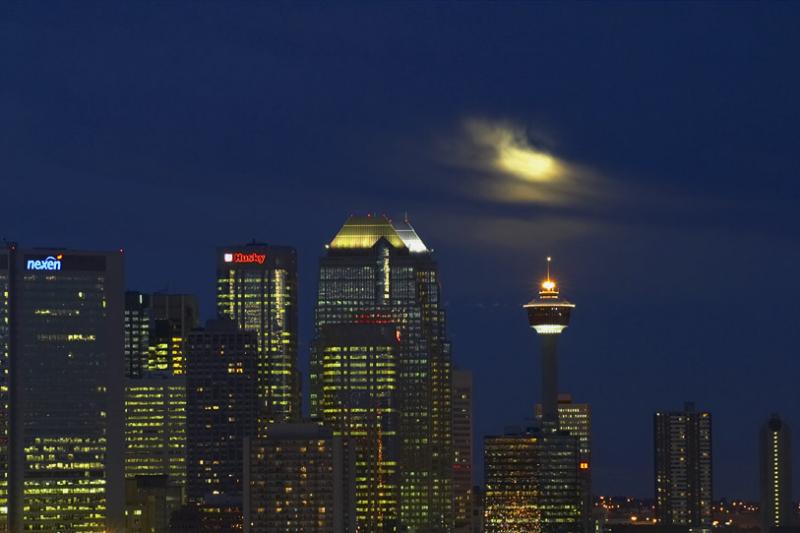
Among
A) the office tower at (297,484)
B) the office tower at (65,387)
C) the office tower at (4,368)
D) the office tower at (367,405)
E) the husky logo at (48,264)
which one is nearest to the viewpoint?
the office tower at (297,484)

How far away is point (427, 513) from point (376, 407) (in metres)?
10.8

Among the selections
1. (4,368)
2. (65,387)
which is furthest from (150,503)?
(4,368)

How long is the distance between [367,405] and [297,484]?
34.9m

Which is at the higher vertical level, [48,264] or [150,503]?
[48,264]

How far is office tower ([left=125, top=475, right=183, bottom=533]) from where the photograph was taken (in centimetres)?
17438

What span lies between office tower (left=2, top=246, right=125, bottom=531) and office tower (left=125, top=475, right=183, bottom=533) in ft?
11.2

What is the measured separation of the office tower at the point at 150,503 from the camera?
572 ft

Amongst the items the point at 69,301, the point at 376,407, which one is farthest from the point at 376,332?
the point at 69,301

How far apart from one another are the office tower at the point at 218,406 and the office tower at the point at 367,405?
605cm

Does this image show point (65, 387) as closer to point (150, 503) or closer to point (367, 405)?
point (150, 503)

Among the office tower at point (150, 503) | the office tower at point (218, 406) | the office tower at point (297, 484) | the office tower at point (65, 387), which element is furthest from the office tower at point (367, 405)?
the office tower at point (297, 484)

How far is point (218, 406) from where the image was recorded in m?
192

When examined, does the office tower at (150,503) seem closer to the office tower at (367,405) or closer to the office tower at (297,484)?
the office tower at (367,405)

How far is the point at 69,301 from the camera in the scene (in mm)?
172375
